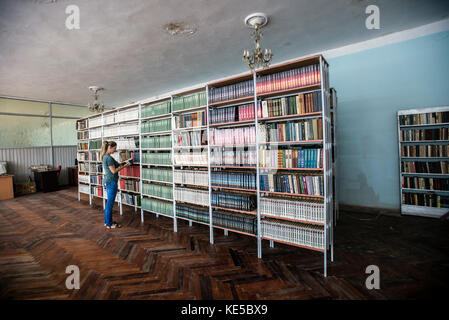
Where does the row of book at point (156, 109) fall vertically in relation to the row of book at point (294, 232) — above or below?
above

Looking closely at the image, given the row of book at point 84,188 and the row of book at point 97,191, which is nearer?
the row of book at point 97,191

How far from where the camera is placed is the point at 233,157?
328cm

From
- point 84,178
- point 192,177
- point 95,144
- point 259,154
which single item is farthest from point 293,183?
point 84,178

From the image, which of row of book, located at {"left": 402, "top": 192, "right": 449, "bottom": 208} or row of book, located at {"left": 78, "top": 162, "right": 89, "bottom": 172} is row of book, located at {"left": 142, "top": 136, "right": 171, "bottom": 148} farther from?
row of book, located at {"left": 402, "top": 192, "right": 449, "bottom": 208}

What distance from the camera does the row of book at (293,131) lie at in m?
2.58

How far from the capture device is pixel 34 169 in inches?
321

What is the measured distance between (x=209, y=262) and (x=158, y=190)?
6.76 ft

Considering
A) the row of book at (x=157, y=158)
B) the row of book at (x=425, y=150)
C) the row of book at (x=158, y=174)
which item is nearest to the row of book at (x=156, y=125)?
the row of book at (x=157, y=158)

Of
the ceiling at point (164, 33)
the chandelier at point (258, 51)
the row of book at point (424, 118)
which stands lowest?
the row of book at point (424, 118)

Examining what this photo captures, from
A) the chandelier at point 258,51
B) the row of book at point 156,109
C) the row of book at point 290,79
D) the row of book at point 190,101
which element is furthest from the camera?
the row of book at point 156,109

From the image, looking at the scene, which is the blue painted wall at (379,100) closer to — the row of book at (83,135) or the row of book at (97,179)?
the row of book at (97,179)

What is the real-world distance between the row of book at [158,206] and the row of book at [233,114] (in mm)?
1957
